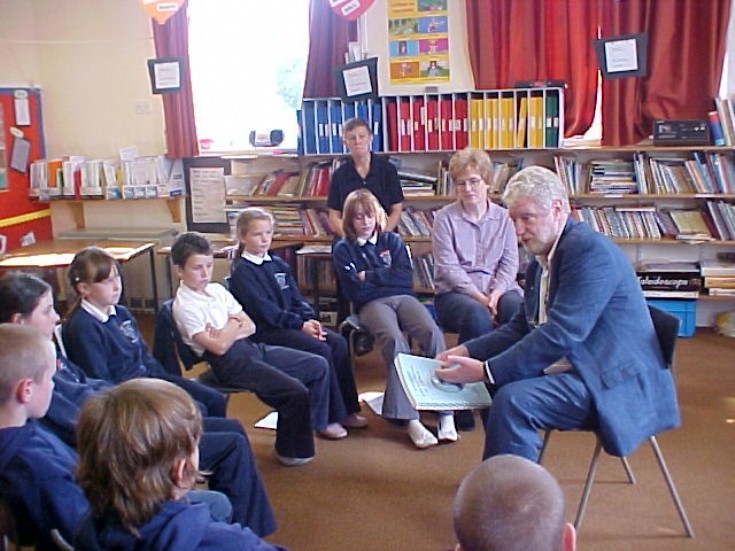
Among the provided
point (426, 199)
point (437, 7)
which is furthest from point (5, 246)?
point (437, 7)

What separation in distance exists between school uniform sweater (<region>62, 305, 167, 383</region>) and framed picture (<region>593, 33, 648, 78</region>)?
10.6 ft

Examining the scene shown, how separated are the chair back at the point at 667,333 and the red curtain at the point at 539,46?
2.76m

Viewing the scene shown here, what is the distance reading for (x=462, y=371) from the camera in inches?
105

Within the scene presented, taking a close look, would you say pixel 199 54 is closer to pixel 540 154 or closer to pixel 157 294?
pixel 157 294

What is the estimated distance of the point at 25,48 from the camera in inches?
235

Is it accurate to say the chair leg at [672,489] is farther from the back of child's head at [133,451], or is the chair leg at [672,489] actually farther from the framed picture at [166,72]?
the framed picture at [166,72]

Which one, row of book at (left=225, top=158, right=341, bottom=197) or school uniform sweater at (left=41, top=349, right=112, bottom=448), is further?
row of book at (left=225, top=158, right=341, bottom=197)

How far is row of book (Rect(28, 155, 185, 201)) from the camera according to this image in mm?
5715

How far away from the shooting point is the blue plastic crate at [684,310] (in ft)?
16.1

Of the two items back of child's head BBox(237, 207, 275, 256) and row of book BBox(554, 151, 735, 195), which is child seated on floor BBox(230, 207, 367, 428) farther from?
row of book BBox(554, 151, 735, 195)

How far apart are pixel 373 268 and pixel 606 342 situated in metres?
1.63

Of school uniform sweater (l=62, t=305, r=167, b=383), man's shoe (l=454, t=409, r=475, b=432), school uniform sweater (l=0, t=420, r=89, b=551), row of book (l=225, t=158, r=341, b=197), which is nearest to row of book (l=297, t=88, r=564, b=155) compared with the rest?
row of book (l=225, t=158, r=341, b=197)

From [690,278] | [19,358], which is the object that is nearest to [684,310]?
[690,278]

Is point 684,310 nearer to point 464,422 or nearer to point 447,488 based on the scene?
point 464,422
